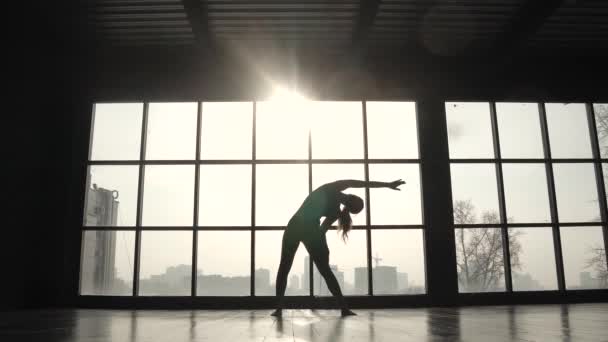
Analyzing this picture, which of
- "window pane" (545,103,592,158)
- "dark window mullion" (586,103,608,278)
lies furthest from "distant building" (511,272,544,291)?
"window pane" (545,103,592,158)

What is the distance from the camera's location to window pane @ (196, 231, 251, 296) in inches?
243

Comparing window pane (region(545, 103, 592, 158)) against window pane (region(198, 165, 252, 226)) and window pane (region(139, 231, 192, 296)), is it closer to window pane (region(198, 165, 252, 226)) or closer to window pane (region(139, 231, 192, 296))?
window pane (region(198, 165, 252, 226))

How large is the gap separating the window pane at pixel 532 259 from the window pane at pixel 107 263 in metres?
5.58

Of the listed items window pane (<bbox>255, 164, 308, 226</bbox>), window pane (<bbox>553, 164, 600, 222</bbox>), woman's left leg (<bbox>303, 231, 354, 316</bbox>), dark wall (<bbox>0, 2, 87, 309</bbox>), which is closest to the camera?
woman's left leg (<bbox>303, 231, 354, 316</bbox>)

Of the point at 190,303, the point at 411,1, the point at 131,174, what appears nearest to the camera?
the point at 411,1

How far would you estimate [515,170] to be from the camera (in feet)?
21.7

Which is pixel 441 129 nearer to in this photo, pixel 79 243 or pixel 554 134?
pixel 554 134

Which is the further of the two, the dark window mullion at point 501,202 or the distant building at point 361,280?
the dark window mullion at point 501,202

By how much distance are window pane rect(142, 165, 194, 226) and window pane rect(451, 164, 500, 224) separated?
3.98 m

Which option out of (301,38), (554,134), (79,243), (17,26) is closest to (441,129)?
(554,134)

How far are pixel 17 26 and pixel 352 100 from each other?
186 inches

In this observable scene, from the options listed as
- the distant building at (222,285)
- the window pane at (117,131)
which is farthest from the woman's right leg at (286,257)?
the window pane at (117,131)

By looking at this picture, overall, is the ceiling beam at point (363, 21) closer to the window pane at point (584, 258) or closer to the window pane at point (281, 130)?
the window pane at point (281, 130)

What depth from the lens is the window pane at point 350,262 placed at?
618 cm
